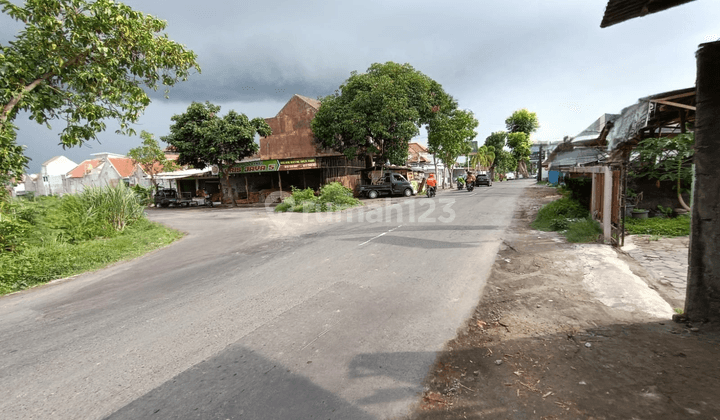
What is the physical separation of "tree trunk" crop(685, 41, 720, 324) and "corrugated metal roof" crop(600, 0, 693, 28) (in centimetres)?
91

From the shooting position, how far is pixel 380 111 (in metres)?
23.0

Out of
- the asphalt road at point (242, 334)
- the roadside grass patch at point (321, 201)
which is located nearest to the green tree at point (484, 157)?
the roadside grass patch at point (321, 201)

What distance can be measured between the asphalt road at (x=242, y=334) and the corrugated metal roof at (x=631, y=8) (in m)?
3.81

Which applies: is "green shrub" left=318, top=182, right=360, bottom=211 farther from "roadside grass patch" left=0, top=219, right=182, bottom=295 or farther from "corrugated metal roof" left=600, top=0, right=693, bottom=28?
"corrugated metal roof" left=600, top=0, right=693, bottom=28

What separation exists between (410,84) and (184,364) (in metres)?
25.5

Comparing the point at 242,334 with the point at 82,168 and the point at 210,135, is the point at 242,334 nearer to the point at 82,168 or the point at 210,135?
the point at 210,135

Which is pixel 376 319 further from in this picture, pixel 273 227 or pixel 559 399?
pixel 273 227

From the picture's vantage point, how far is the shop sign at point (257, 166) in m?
24.6

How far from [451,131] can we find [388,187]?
8.29 metres

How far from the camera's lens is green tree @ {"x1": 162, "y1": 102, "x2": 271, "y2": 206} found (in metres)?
22.7

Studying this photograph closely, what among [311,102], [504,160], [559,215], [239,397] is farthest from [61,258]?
[504,160]

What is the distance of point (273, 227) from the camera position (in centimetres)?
1211

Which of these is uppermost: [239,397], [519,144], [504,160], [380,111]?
[519,144]

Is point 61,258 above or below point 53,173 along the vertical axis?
below
